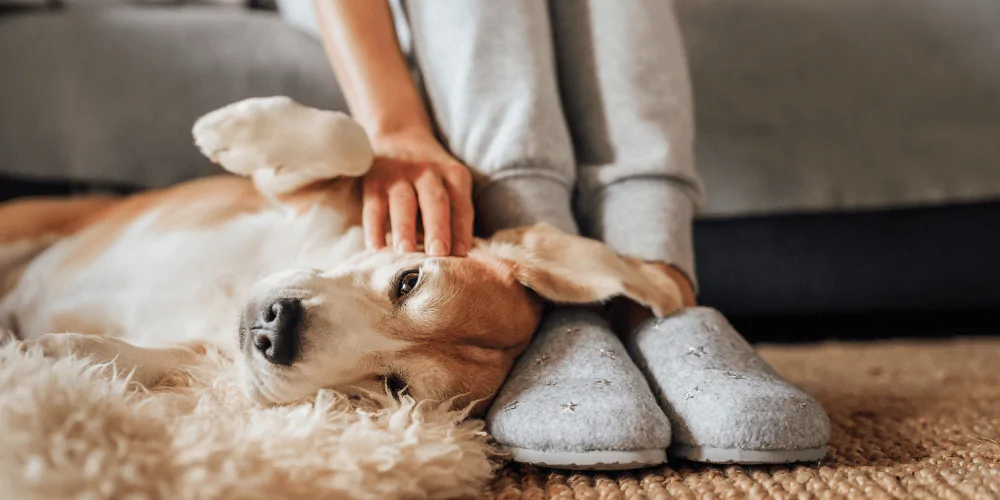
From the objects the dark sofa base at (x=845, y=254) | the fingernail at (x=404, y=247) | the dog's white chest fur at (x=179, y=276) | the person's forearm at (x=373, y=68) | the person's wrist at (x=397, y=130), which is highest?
the person's forearm at (x=373, y=68)

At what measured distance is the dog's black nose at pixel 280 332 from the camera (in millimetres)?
860

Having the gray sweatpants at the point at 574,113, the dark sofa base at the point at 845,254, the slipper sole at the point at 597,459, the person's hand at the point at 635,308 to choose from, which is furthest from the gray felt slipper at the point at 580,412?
the dark sofa base at the point at 845,254

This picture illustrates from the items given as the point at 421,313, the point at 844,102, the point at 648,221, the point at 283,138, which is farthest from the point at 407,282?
the point at 844,102

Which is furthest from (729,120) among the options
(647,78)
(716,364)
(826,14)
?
(716,364)

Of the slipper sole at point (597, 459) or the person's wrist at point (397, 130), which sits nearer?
the slipper sole at point (597, 459)

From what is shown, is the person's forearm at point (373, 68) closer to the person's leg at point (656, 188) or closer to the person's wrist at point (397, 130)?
the person's wrist at point (397, 130)

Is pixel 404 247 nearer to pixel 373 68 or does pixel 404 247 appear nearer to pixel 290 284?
pixel 290 284

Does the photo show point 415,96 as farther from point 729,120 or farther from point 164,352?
point 729,120

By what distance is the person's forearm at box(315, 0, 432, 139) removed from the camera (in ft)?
4.05

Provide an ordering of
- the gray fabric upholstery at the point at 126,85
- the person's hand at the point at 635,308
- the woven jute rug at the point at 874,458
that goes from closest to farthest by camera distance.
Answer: the woven jute rug at the point at 874,458, the person's hand at the point at 635,308, the gray fabric upholstery at the point at 126,85

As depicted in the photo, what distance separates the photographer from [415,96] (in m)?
1.29

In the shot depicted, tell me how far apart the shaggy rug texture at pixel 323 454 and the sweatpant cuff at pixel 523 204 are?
1.23ft

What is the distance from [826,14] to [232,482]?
186cm

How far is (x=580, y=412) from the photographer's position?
0.82 metres
